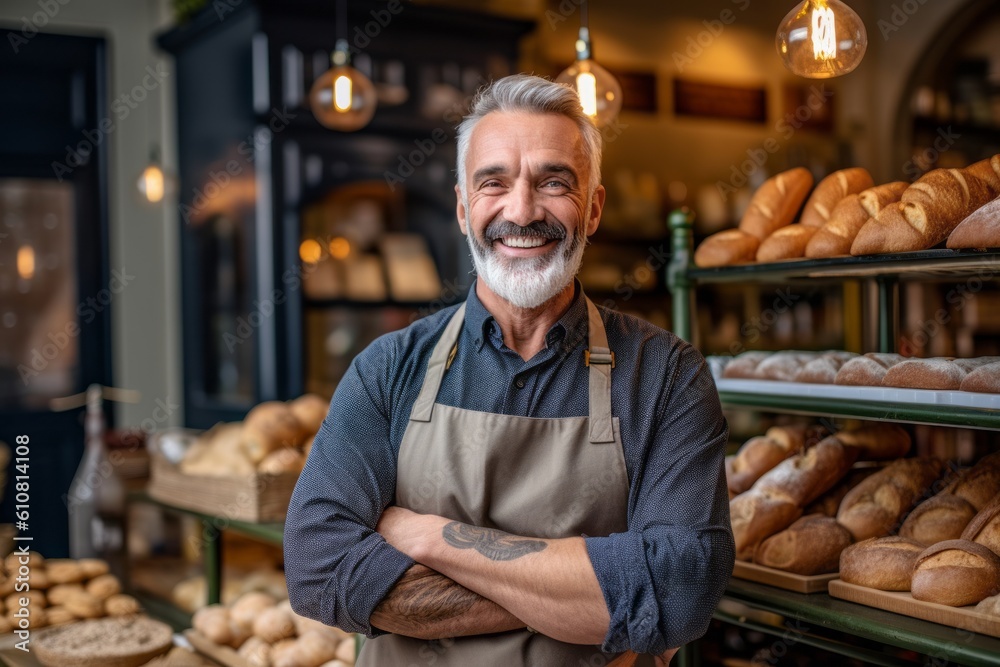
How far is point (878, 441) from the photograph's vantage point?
2.12 metres

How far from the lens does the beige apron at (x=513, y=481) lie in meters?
1.56

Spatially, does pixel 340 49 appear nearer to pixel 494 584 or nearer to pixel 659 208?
pixel 494 584

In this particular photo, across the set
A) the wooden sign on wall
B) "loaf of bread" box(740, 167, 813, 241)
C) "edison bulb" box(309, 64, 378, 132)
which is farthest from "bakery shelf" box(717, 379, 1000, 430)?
the wooden sign on wall

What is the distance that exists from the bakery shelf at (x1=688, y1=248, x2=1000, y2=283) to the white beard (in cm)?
56

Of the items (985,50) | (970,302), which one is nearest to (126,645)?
(970,302)

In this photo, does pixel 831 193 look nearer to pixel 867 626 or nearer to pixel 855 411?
pixel 855 411

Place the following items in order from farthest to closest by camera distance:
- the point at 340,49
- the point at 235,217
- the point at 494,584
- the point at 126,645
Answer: the point at 235,217 → the point at 340,49 → the point at 126,645 → the point at 494,584

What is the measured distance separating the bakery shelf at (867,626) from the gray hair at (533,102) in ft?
2.66

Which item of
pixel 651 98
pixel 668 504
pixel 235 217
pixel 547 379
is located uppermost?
pixel 651 98

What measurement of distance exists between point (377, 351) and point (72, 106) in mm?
4101

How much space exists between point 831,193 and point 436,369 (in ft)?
3.33

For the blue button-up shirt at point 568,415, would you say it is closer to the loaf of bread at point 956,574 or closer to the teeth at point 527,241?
the teeth at point 527,241

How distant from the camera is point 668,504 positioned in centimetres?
149

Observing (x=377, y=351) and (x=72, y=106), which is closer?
(x=377, y=351)
